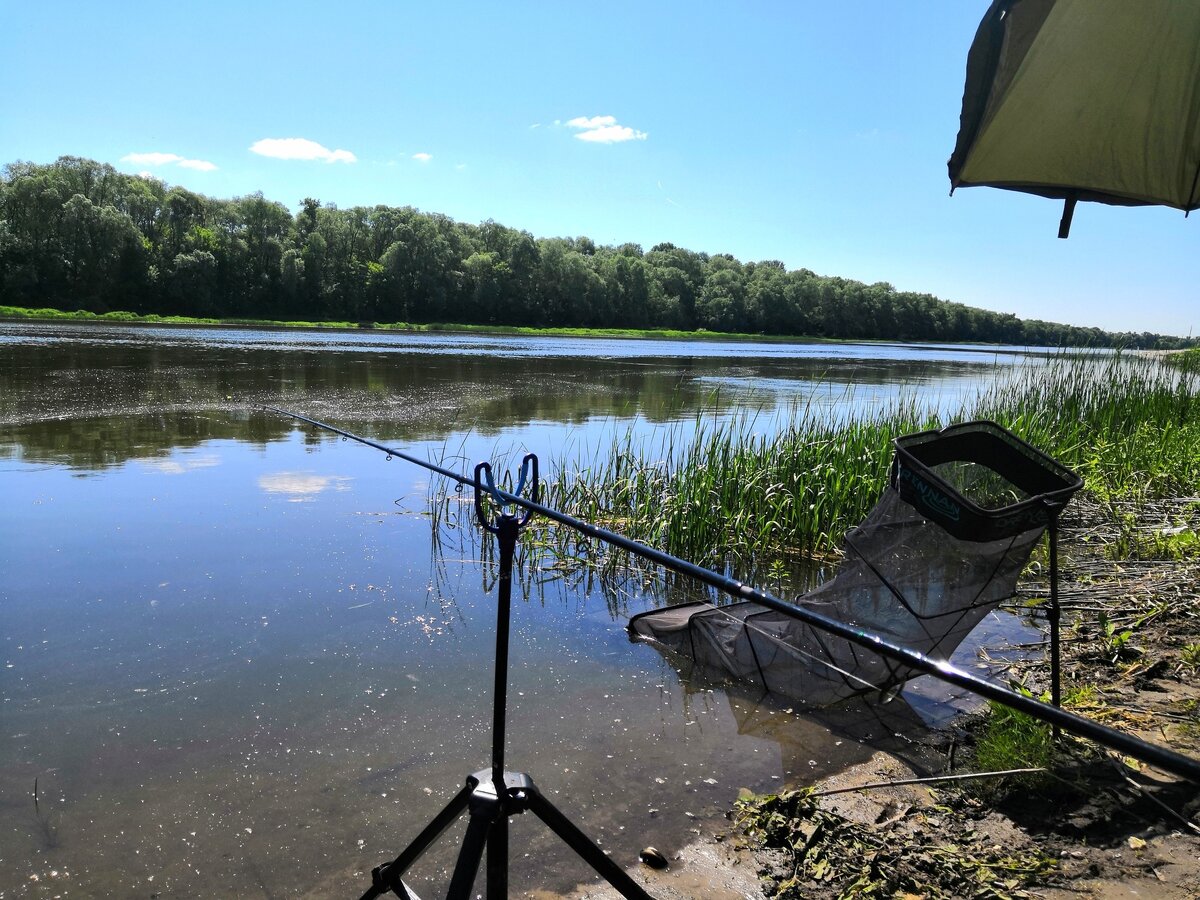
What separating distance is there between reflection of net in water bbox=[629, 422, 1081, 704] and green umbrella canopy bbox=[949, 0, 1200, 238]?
1.16 metres

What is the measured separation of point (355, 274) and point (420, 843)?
82.3 meters

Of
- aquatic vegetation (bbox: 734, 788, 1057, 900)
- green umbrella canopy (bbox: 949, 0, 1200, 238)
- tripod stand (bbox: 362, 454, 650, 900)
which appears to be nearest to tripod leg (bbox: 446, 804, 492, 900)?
tripod stand (bbox: 362, 454, 650, 900)

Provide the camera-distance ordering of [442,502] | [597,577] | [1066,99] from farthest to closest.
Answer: [442,502], [597,577], [1066,99]

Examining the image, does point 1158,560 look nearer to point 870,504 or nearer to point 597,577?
point 870,504

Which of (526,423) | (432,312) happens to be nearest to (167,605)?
(526,423)

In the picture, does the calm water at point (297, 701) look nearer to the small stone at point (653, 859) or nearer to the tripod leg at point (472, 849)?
the small stone at point (653, 859)

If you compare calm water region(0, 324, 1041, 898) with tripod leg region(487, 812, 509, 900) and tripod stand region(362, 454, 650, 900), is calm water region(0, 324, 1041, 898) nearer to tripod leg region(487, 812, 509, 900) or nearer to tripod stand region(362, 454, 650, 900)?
tripod stand region(362, 454, 650, 900)

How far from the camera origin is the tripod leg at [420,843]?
1663mm

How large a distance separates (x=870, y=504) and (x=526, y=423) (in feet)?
25.0

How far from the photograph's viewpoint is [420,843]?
1.75 meters

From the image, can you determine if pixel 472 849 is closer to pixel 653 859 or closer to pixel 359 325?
pixel 653 859

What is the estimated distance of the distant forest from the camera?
64312mm

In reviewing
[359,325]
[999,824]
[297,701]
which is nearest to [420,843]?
[999,824]

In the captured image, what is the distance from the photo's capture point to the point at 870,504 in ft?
23.4
